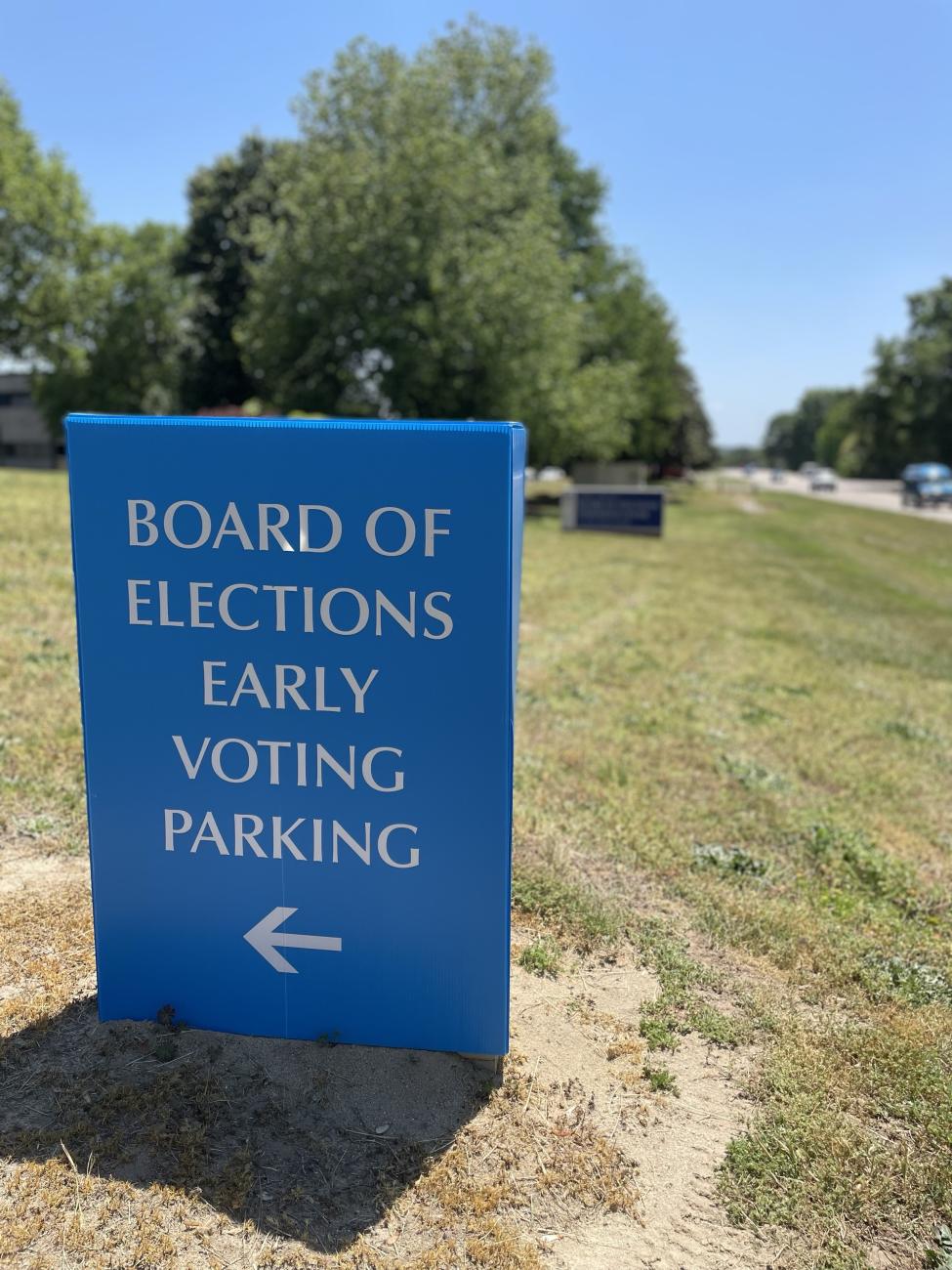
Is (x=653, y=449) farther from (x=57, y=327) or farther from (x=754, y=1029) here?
(x=754, y=1029)

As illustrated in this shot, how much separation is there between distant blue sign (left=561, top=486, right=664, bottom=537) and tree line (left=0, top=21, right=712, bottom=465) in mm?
4321

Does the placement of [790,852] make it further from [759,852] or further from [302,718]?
[302,718]

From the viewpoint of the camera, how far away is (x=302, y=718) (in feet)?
8.63

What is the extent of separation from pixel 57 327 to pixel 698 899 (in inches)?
1581

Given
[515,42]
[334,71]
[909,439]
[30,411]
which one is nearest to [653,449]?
[515,42]

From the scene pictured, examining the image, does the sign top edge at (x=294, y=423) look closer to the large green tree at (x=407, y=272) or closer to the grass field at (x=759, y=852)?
the grass field at (x=759, y=852)

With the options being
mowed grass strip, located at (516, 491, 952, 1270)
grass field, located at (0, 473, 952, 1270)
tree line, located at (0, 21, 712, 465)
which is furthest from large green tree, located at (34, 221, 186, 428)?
mowed grass strip, located at (516, 491, 952, 1270)

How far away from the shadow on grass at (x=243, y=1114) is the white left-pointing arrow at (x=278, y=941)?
27cm

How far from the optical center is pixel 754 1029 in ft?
10.2

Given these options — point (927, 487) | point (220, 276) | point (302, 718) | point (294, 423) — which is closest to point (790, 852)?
point (302, 718)

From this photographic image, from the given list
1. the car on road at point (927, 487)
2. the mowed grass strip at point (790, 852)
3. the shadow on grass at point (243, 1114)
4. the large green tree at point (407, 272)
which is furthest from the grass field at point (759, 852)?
the car on road at point (927, 487)

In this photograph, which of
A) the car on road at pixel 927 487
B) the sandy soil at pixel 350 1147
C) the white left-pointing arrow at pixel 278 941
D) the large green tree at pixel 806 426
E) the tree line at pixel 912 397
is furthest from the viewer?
the large green tree at pixel 806 426

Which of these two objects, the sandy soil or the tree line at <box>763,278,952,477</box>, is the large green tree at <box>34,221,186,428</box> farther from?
the tree line at <box>763,278,952,477</box>

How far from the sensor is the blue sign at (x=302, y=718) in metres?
2.49
